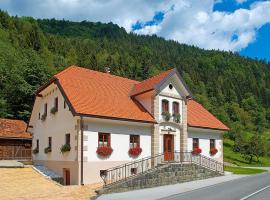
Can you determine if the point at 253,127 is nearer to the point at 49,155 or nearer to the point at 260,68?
the point at 260,68

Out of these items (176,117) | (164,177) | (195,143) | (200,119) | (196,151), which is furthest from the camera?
(200,119)

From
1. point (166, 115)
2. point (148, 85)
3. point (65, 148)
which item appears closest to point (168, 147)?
point (166, 115)

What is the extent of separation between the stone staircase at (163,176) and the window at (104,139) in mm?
3554

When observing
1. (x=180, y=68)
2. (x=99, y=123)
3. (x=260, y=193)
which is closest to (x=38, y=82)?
(x=99, y=123)

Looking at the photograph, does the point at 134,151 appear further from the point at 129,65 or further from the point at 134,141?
the point at 129,65

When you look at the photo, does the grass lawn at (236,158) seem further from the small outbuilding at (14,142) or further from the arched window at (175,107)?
the small outbuilding at (14,142)

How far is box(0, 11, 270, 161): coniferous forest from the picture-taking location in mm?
52500

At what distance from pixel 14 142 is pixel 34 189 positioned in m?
16.9

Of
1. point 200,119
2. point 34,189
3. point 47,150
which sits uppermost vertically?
point 200,119

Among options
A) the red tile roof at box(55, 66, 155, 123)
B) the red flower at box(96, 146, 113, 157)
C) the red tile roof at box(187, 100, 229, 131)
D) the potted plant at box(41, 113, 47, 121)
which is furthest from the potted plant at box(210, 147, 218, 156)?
the potted plant at box(41, 113, 47, 121)

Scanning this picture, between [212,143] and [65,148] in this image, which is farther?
[212,143]

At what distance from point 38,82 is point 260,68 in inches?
5931

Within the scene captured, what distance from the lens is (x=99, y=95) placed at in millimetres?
28188

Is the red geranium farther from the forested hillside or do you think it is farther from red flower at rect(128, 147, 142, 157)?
the forested hillside
